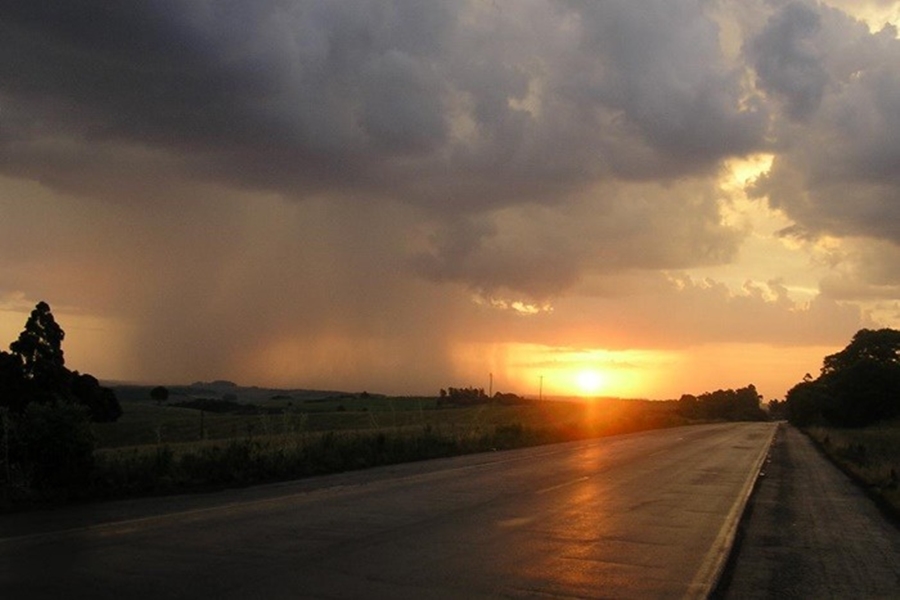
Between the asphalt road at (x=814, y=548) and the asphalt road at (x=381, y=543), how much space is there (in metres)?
0.46

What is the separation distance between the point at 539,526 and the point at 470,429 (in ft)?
95.5

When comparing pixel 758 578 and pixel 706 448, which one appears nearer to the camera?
pixel 758 578

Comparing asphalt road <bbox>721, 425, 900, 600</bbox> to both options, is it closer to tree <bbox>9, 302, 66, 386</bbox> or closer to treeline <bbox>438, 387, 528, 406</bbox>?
tree <bbox>9, 302, 66, 386</bbox>

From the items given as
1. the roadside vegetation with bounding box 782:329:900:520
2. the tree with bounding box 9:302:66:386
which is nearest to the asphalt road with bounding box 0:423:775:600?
the roadside vegetation with bounding box 782:329:900:520

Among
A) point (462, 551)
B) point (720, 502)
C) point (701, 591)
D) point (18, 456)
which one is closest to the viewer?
point (701, 591)

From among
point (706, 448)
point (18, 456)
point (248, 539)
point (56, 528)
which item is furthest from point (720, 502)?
point (706, 448)

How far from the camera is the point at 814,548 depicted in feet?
41.5

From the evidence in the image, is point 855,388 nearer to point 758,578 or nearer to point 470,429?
point 470,429

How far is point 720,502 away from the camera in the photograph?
59.1ft

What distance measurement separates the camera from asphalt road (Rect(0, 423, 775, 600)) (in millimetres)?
8555

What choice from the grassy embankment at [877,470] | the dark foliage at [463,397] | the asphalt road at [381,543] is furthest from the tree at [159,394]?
the asphalt road at [381,543]

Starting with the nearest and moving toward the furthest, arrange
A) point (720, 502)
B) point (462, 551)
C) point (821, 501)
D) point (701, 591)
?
point (701, 591) → point (462, 551) → point (720, 502) → point (821, 501)

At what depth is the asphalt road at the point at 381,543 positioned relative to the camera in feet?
28.1

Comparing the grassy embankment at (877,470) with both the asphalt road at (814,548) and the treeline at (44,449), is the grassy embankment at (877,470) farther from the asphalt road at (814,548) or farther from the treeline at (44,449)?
the treeline at (44,449)
